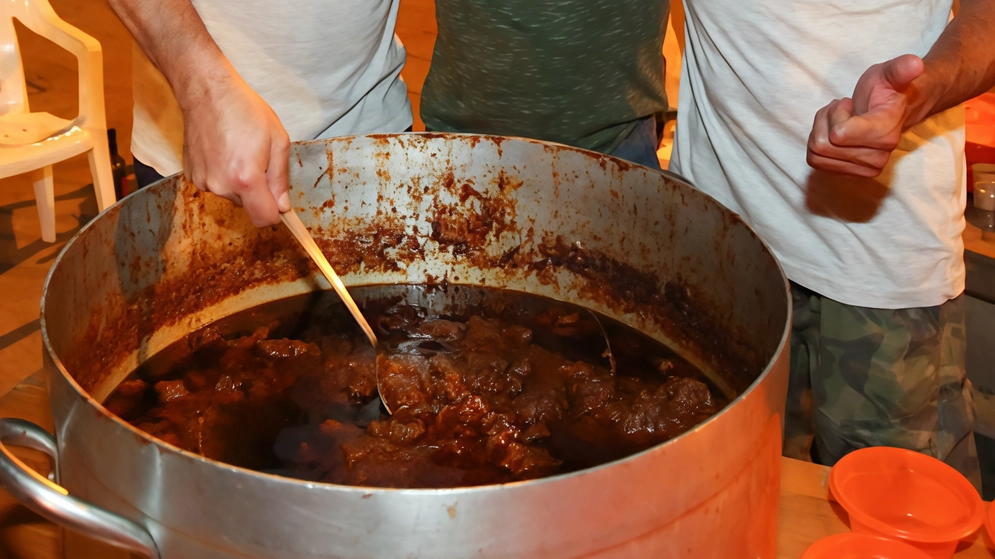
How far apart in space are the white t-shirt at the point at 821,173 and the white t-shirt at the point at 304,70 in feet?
1.88

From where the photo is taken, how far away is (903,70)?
0.96 m

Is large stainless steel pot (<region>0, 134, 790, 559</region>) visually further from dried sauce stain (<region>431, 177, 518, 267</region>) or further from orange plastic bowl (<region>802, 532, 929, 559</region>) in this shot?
orange plastic bowl (<region>802, 532, 929, 559</region>)

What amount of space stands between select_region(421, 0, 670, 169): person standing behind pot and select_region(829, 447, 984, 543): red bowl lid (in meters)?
0.72

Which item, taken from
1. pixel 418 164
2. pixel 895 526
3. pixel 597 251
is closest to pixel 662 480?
pixel 895 526

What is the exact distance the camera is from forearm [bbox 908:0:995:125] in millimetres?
1084

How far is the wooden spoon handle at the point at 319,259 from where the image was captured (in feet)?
3.87

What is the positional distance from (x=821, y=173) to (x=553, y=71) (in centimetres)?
47

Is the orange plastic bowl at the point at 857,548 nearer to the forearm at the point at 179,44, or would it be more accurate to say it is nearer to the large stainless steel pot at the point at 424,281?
the large stainless steel pot at the point at 424,281

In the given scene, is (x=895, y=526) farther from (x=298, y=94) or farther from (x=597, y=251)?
(x=298, y=94)

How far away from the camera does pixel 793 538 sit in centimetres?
112

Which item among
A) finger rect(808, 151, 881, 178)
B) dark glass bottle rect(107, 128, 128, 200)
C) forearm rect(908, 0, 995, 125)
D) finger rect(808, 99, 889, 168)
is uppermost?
forearm rect(908, 0, 995, 125)

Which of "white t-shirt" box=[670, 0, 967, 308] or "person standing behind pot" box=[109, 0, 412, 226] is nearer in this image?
"person standing behind pot" box=[109, 0, 412, 226]

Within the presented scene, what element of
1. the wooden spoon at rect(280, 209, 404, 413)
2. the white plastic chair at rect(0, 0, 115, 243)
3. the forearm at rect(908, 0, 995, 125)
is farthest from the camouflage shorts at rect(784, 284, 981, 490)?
the white plastic chair at rect(0, 0, 115, 243)

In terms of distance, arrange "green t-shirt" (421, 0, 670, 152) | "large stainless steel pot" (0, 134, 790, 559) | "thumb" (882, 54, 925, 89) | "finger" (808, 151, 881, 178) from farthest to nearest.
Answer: "green t-shirt" (421, 0, 670, 152) → "finger" (808, 151, 881, 178) → "thumb" (882, 54, 925, 89) → "large stainless steel pot" (0, 134, 790, 559)
